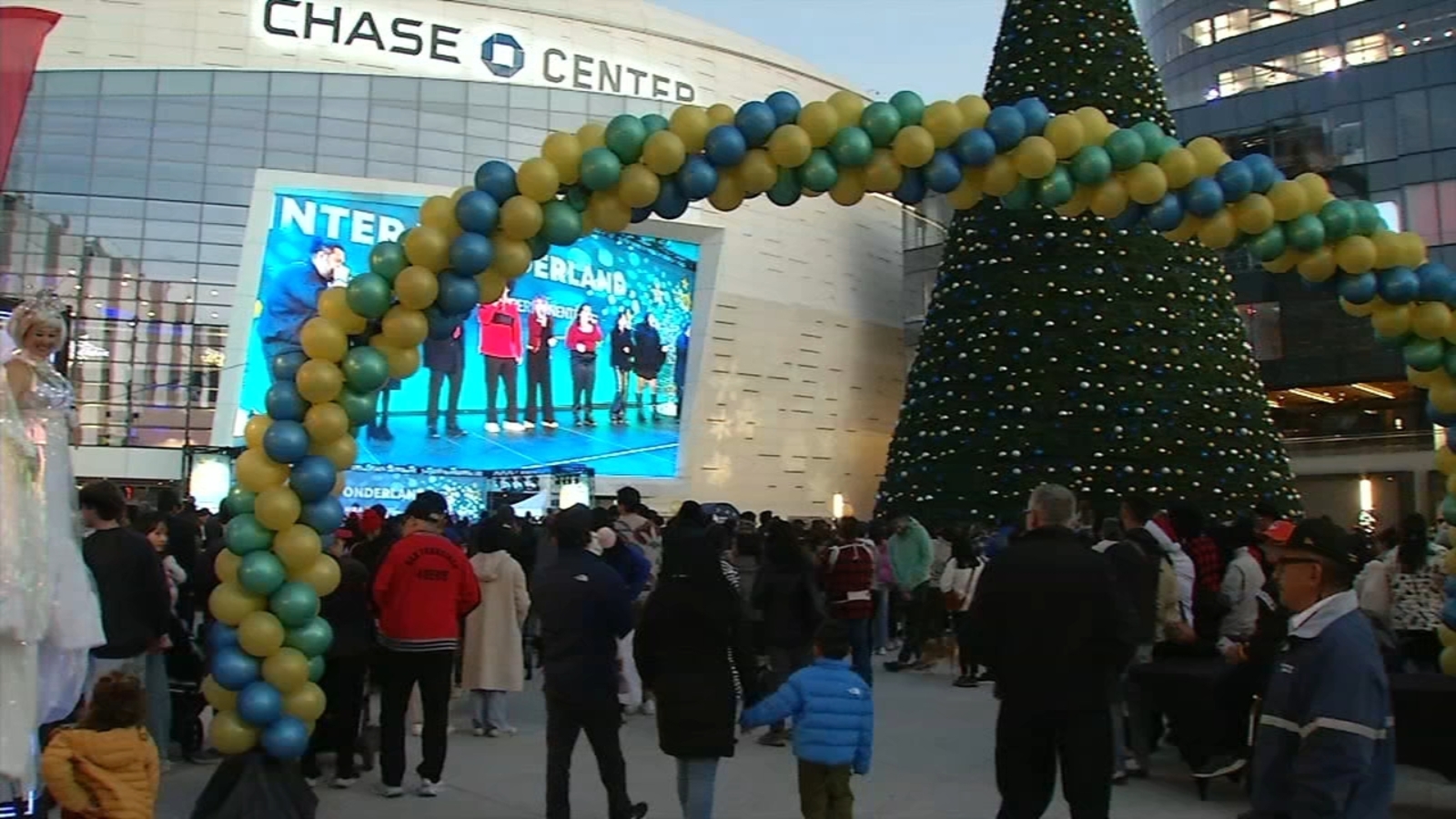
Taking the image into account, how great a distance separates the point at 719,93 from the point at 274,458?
1520 inches

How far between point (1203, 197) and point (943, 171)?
1.63 metres

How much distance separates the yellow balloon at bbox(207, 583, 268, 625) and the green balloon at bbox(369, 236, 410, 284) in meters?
1.77

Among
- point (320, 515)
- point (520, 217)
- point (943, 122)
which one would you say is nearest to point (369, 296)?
point (520, 217)

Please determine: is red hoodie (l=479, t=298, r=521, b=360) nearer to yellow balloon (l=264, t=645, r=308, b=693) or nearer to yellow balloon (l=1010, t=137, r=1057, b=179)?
yellow balloon (l=1010, t=137, r=1057, b=179)

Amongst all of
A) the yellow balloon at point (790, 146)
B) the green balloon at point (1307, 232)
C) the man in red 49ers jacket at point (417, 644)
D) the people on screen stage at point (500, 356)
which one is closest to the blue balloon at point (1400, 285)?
the green balloon at point (1307, 232)

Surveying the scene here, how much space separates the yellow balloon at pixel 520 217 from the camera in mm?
6617

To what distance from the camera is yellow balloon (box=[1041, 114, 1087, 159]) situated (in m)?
7.16

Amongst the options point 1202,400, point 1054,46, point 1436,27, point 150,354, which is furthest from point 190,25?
point 1436,27

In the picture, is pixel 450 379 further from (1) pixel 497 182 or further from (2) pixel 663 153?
(2) pixel 663 153

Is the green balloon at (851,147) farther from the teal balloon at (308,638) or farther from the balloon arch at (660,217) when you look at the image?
the teal balloon at (308,638)

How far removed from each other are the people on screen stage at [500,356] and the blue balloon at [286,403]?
30.5 m

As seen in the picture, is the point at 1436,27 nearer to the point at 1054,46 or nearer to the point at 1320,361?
the point at 1320,361

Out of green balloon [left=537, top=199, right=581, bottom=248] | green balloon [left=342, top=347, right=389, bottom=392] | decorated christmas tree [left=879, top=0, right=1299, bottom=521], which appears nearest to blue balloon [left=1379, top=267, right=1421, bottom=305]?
green balloon [left=537, top=199, right=581, bottom=248]

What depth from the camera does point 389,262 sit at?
657 cm
